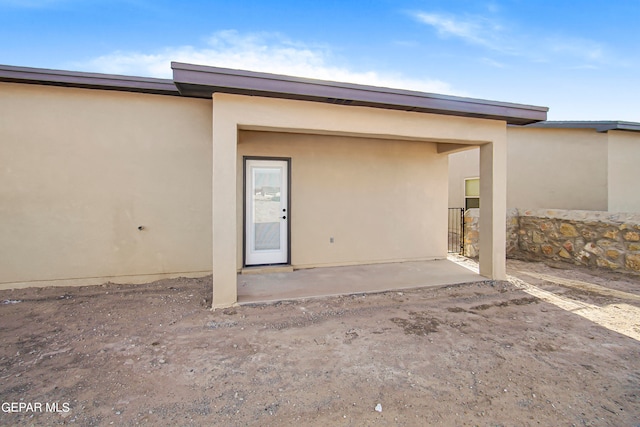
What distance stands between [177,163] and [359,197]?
374 cm

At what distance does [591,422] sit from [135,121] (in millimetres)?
6671

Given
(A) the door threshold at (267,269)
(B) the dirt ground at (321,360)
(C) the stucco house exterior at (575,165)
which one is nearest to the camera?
(B) the dirt ground at (321,360)

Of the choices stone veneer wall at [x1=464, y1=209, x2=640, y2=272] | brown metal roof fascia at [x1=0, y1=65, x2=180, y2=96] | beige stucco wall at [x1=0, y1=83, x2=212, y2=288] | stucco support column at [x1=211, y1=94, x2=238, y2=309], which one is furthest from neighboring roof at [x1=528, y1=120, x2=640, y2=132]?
brown metal roof fascia at [x1=0, y1=65, x2=180, y2=96]

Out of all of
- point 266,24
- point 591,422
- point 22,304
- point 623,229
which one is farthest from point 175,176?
point 623,229

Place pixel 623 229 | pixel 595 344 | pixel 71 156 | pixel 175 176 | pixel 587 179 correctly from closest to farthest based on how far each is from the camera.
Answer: pixel 595 344
pixel 71 156
pixel 175 176
pixel 623 229
pixel 587 179

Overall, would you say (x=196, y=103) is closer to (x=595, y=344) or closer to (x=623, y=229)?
(x=595, y=344)

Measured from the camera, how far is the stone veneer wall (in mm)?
6184

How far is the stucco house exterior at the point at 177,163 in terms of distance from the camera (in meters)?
4.30

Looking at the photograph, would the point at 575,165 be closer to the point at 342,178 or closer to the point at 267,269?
the point at 342,178

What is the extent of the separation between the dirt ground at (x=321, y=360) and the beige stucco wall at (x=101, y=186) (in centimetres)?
61

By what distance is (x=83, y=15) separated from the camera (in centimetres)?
639

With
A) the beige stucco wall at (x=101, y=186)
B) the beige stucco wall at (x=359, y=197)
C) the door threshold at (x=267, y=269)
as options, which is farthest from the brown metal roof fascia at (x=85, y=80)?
the door threshold at (x=267, y=269)

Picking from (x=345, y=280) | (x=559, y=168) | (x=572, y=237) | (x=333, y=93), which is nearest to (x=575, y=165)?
(x=559, y=168)

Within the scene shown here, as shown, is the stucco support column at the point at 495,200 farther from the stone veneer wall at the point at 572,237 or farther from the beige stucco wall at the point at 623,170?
the beige stucco wall at the point at 623,170
